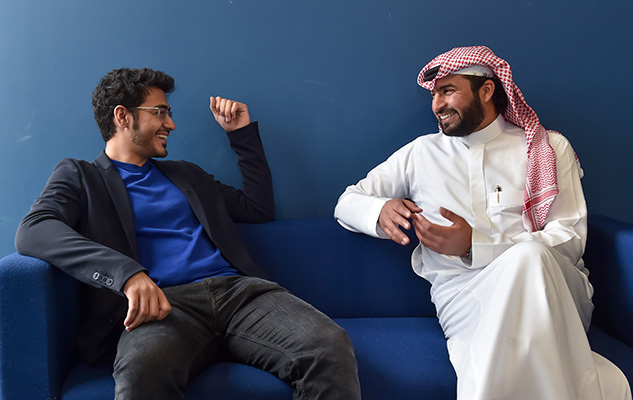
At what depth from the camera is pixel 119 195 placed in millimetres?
1909

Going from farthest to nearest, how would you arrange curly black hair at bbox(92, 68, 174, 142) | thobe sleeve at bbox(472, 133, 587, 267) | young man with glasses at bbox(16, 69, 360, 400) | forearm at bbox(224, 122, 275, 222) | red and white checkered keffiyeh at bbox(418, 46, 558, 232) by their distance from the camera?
forearm at bbox(224, 122, 275, 222), curly black hair at bbox(92, 68, 174, 142), red and white checkered keffiyeh at bbox(418, 46, 558, 232), thobe sleeve at bbox(472, 133, 587, 267), young man with glasses at bbox(16, 69, 360, 400)

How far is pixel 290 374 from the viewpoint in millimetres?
1537

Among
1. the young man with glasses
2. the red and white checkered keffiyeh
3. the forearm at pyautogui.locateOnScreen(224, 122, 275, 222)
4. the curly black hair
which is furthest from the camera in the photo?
the forearm at pyautogui.locateOnScreen(224, 122, 275, 222)

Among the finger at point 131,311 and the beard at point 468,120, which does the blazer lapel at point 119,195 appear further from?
the beard at point 468,120

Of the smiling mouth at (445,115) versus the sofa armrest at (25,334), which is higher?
the smiling mouth at (445,115)

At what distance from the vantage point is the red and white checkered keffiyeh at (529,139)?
76.8 inches

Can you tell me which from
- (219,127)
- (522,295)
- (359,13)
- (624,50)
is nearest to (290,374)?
(522,295)

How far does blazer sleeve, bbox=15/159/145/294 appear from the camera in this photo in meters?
1.56

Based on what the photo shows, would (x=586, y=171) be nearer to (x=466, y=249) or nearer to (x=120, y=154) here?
(x=466, y=249)

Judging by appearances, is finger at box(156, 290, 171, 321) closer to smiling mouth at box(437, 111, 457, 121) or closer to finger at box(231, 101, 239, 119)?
finger at box(231, 101, 239, 119)

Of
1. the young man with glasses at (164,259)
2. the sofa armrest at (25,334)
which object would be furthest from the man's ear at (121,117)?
the sofa armrest at (25,334)

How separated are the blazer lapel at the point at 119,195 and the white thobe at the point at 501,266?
0.81 meters

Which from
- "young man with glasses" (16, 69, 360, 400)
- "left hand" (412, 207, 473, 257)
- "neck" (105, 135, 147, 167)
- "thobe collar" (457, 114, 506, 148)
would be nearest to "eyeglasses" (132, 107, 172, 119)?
"young man with glasses" (16, 69, 360, 400)

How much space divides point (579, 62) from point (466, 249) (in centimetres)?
117
